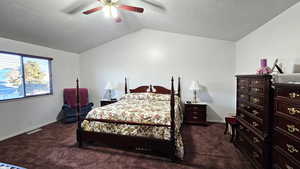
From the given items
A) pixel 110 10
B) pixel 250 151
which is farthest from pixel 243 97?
pixel 110 10

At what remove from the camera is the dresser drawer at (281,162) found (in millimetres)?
1433

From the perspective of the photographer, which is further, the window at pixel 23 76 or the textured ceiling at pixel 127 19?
the window at pixel 23 76

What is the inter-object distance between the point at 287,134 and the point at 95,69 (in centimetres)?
512

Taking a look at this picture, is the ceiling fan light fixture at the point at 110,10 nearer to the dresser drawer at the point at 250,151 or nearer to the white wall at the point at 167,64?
the white wall at the point at 167,64

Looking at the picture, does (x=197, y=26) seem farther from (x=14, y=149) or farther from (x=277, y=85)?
(x=14, y=149)

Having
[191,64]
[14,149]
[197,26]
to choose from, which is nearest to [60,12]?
[14,149]

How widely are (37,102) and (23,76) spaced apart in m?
0.76

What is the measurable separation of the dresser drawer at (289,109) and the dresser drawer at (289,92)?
0.26 feet

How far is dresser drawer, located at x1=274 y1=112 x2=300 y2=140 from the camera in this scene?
1376 millimetres

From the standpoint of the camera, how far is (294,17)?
200 cm

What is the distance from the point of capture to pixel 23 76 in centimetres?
367

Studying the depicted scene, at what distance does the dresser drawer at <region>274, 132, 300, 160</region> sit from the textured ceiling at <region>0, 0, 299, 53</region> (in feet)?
5.79

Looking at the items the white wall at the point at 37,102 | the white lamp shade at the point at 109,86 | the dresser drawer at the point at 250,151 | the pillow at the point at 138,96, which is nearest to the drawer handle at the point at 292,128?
the dresser drawer at the point at 250,151

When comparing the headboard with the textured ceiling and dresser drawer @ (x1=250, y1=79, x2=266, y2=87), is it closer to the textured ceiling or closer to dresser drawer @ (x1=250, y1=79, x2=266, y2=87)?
the textured ceiling
